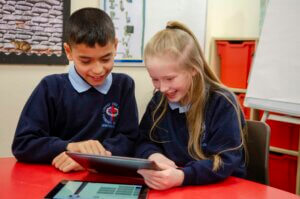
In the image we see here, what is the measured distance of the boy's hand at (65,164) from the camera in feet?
3.47

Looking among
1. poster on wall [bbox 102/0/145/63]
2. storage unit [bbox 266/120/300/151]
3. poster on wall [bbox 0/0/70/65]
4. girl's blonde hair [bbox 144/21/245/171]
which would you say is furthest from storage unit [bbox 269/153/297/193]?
poster on wall [bbox 0/0/70/65]

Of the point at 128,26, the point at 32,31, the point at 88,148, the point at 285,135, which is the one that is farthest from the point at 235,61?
the point at 88,148

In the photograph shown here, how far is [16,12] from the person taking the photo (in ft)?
7.67

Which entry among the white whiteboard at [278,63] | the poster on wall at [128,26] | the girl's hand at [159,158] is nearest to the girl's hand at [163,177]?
the girl's hand at [159,158]

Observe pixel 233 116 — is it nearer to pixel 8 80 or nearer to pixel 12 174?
pixel 12 174

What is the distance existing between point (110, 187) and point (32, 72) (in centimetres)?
173

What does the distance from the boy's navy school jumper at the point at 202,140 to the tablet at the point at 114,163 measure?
17 cm

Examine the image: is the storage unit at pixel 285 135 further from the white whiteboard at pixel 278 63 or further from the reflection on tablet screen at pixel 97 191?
the reflection on tablet screen at pixel 97 191

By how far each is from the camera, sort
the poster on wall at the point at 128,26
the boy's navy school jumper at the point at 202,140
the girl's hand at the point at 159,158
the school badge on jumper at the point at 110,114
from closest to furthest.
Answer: the boy's navy school jumper at the point at 202,140
the girl's hand at the point at 159,158
the school badge on jumper at the point at 110,114
the poster on wall at the point at 128,26

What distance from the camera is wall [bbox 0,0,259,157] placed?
2.40m

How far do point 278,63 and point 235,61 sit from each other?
616 millimetres

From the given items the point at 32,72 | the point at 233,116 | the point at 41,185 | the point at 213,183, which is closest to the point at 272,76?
the point at 233,116

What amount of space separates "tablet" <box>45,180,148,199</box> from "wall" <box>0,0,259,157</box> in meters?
1.63

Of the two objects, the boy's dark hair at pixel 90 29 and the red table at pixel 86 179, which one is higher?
the boy's dark hair at pixel 90 29
